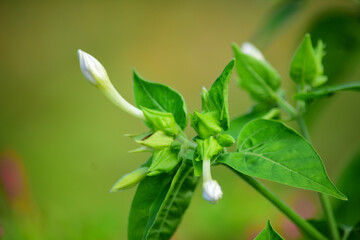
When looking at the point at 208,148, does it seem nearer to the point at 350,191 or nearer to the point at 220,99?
the point at 220,99

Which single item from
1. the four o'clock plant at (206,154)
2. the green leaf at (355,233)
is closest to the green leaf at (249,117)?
the four o'clock plant at (206,154)

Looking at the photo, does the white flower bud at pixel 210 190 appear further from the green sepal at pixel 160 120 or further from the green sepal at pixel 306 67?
the green sepal at pixel 306 67

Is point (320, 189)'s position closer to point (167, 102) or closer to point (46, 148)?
point (167, 102)

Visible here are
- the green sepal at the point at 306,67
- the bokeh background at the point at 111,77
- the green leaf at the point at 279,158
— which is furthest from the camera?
the bokeh background at the point at 111,77

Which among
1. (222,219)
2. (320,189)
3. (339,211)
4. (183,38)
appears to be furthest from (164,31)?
(320,189)

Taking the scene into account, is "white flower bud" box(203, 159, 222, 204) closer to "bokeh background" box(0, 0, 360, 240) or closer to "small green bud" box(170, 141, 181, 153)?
"small green bud" box(170, 141, 181, 153)

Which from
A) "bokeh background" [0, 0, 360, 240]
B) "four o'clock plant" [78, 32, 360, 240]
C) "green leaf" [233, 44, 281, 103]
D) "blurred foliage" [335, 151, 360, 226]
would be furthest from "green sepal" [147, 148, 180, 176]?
"bokeh background" [0, 0, 360, 240]
